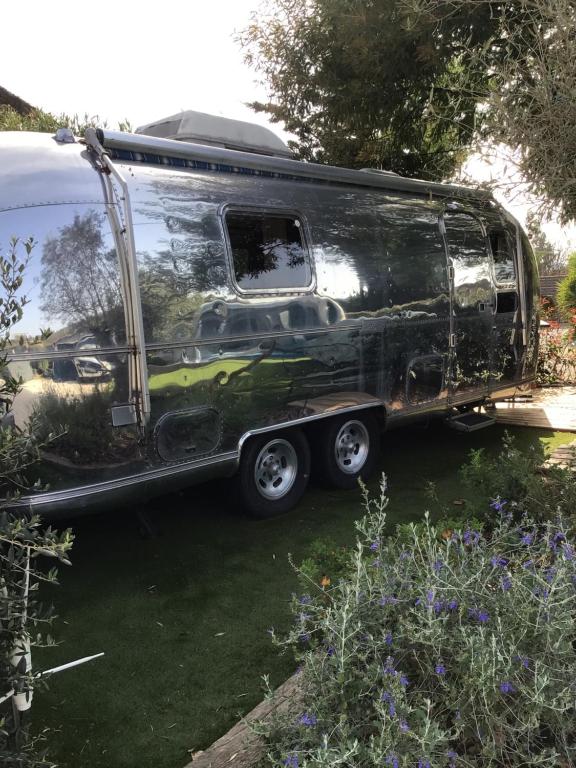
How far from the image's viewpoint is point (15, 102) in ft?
40.9

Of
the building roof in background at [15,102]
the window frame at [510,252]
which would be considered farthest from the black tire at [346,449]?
the building roof in background at [15,102]

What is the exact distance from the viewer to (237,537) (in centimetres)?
493

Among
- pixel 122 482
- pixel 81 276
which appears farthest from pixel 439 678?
pixel 81 276

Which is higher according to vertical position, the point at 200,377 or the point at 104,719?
the point at 200,377

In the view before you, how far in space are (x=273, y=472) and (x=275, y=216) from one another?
2.05m

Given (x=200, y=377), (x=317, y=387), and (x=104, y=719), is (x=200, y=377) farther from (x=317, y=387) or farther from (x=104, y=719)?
(x=104, y=719)

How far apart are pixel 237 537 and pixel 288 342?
5.17 feet

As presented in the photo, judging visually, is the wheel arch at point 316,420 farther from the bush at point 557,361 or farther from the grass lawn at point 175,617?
the bush at point 557,361

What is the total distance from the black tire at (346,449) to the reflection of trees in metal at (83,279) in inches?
91.9

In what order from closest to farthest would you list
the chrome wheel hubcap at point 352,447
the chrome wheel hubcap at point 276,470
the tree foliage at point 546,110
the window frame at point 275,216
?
the tree foliage at point 546,110 → the window frame at point 275,216 → the chrome wheel hubcap at point 276,470 → the chrome wheel hubcap at point 352,447

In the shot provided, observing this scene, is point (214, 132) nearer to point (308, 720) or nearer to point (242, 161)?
point (242, 161)

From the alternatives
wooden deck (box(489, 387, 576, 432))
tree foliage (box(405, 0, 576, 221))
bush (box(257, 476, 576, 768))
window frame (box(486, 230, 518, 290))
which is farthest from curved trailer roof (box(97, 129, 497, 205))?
wooden deck (box(489, 387, 576, 432))

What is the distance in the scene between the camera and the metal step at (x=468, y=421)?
681 centimetres

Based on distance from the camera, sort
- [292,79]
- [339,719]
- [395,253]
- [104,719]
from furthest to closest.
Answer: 1. [292,79]
2. [395,253]
3. [104,719]
4. [339,719]
